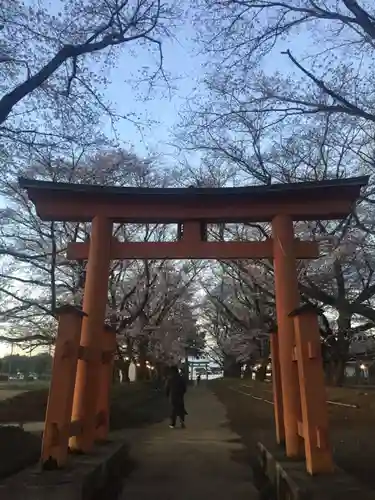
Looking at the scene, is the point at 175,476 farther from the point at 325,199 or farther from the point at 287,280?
the point at 325,199

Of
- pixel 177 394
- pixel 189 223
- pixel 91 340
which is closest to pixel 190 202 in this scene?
pixel 189 223

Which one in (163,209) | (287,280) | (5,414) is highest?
(163,209)

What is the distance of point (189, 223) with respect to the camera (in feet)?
26.8

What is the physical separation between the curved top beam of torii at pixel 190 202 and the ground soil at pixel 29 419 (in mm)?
3689

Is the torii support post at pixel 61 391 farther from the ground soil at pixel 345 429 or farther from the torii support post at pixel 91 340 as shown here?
the ground soil at pixel 345 429

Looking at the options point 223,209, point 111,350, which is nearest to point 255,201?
point 223,209

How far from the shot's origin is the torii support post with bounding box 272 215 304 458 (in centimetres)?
715

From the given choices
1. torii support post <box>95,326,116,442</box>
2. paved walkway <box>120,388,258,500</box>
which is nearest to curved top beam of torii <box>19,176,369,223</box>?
torii support post <box>95,326,116,442</box>

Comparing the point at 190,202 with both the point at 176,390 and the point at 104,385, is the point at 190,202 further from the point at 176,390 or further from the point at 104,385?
the point at 176,390

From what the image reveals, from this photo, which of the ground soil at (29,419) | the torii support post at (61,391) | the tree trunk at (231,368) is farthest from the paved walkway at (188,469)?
the tree trunk at (231,368)

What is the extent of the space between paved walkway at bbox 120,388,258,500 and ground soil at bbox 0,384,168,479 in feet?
5.29

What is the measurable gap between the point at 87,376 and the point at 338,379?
18397 mm

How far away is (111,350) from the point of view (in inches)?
336

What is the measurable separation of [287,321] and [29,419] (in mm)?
11057
